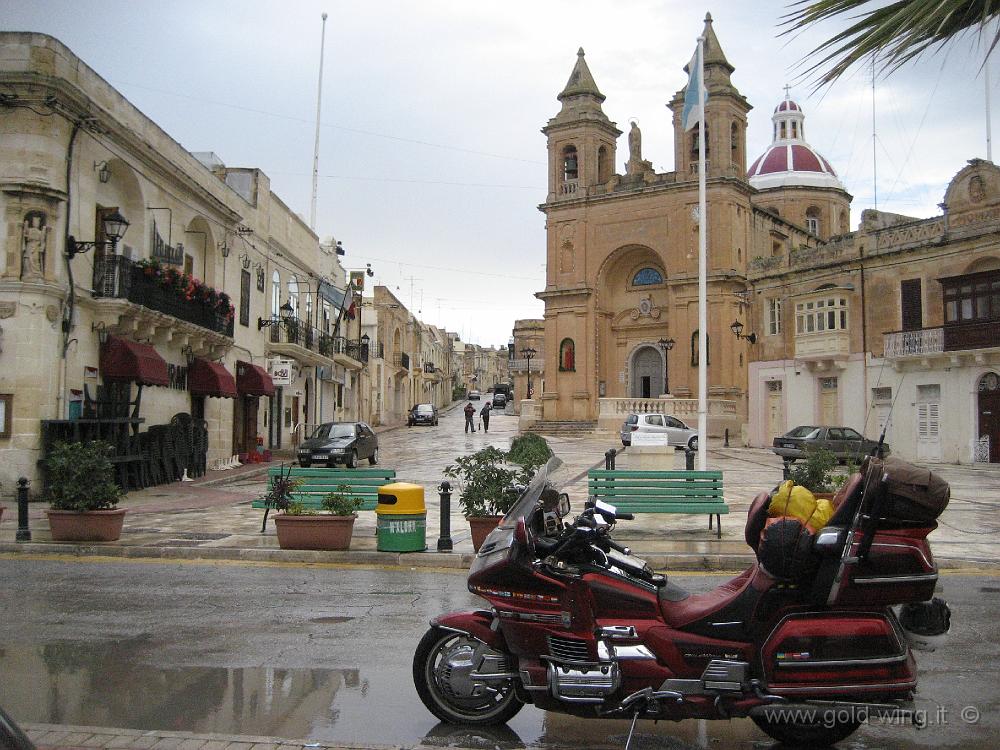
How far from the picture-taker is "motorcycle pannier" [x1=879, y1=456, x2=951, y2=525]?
418 cm

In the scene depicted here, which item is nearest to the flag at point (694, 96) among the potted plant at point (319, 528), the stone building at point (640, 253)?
the potted plant at point (319, 528)

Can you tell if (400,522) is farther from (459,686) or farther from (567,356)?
(567,356)

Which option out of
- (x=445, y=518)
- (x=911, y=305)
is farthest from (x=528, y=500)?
(x=911, y=305)

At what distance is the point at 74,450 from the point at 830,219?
211 feet

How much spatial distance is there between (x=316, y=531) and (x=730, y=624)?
730 centimetres

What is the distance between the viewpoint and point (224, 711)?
512 cm

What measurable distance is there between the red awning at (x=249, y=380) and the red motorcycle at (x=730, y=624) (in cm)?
2302

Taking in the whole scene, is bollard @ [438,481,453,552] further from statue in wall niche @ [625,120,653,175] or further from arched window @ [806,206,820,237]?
arched window @ [806,206,820,237]

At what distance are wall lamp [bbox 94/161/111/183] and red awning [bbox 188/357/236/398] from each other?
18.7 feet

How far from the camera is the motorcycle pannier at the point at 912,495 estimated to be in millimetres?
4184

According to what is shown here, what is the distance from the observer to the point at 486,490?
10602 mm

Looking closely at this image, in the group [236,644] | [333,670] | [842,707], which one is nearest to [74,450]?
[236,644]

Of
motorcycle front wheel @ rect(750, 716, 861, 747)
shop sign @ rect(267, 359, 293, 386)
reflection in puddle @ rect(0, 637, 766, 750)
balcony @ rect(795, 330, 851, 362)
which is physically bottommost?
reflection in puddle @ rect(0, 637, 766, 750)

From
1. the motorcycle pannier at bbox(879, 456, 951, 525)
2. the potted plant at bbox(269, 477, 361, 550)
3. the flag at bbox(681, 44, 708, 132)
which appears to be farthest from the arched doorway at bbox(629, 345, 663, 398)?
the motorcycle pannier at bbox(879, 456, 951, 525)
